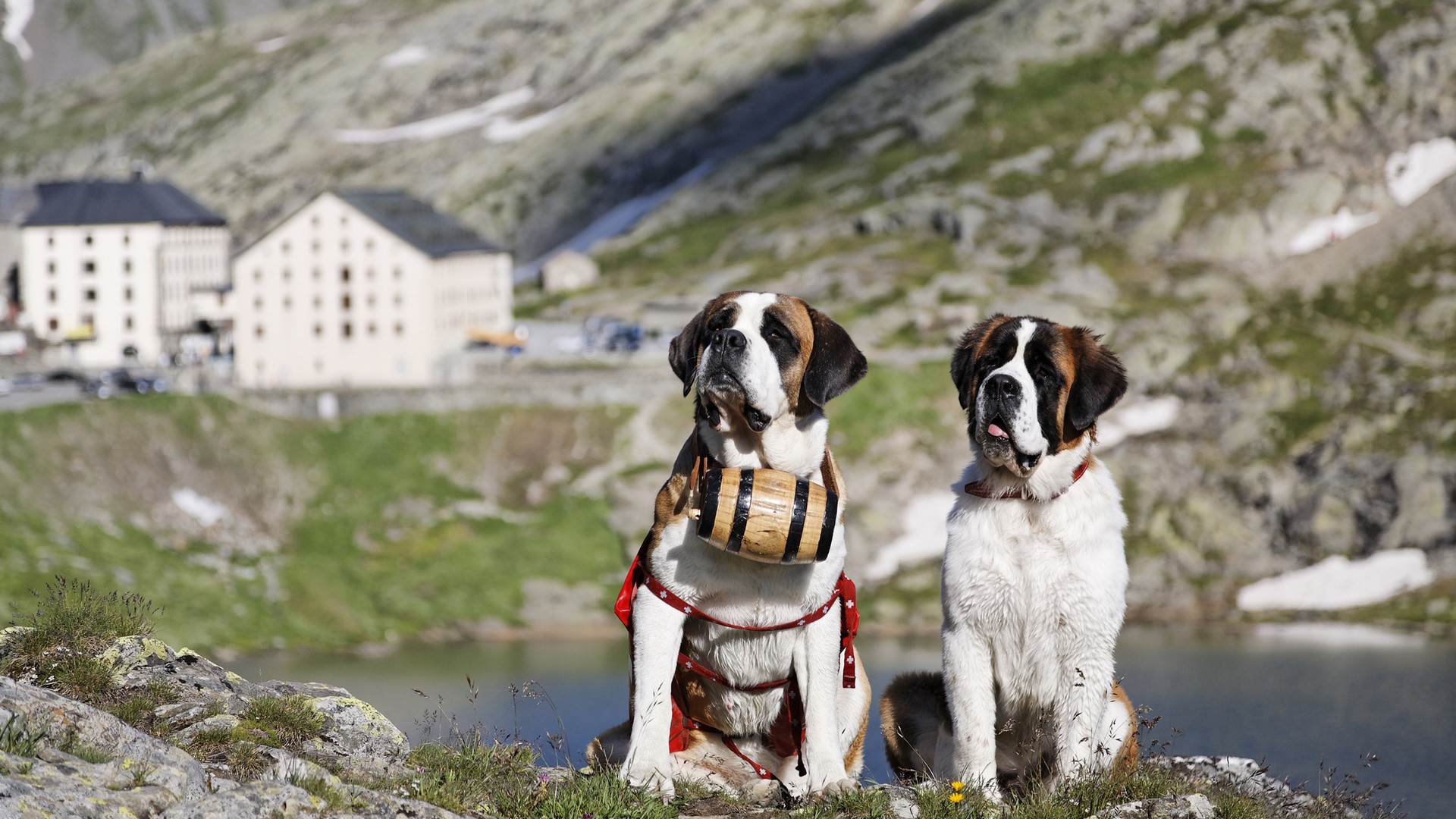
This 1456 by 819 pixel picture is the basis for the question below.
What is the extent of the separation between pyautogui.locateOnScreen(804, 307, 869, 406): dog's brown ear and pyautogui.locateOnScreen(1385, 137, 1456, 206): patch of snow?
383 ft

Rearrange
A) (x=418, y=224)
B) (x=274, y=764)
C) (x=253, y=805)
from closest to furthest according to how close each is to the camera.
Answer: (x=253, y=805) < (x=274, y=764) < (x=418, y=224)

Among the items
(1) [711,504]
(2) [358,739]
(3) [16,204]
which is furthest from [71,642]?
(3) [16,204]

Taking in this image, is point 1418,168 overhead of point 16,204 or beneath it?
overhead

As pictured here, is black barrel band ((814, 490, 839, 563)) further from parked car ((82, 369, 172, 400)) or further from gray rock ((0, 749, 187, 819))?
parked car ((82, 369, 172, 400))

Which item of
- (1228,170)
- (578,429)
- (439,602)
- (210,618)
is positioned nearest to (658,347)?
(578,429)

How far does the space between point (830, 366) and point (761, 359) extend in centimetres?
57

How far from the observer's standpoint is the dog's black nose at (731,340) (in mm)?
10891

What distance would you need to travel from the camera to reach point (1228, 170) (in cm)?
11925

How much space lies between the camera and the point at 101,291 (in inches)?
4154

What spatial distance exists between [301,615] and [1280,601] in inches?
1784

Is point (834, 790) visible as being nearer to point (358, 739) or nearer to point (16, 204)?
point (358, 739)

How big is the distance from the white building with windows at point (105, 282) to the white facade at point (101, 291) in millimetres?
54

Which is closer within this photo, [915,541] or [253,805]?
[253,805]

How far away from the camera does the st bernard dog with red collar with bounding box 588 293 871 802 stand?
11.1m
